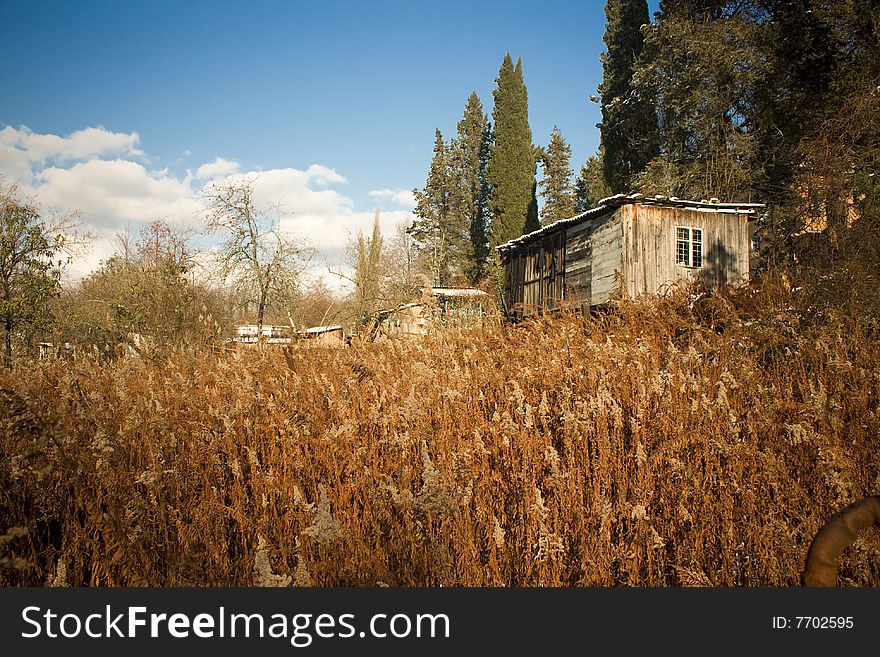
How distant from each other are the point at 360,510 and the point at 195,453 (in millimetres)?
1231

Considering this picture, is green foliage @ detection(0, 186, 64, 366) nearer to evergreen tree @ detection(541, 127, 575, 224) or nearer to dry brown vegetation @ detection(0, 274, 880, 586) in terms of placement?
dry brown vegetation @ detection(0, 274, 880, 586)

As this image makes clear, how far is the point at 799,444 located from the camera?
12.4ft

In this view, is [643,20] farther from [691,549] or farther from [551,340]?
[691,549]

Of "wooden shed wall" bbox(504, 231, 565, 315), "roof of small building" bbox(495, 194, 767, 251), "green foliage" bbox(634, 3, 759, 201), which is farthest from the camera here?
"green foliage" bbox(634, 3, 759, 201)

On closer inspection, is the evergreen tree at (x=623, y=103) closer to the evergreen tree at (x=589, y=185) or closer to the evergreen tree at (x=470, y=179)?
the evergreen tree at (x=589, y=185)

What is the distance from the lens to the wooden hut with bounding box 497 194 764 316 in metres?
16.8

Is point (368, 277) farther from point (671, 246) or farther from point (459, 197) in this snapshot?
point (459, 197)

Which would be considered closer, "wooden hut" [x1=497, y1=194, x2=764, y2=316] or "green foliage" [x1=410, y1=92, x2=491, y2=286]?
"wooden hut" [x1=497, y1=194, x2=764, y2=316]

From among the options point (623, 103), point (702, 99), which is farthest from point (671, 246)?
point (623, 103)

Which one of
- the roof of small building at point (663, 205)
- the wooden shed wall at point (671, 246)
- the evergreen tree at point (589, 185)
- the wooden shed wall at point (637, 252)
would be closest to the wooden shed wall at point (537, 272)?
the wooden shed wall at point (637, 252)

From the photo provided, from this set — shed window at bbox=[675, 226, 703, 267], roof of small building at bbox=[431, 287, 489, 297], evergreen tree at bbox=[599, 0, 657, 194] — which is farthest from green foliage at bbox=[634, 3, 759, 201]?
roof of small building at bbox=[431, 287, 489, 297]

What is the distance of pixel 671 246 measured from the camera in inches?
679

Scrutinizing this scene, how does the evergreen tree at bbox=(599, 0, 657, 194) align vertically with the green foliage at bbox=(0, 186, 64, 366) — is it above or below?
above

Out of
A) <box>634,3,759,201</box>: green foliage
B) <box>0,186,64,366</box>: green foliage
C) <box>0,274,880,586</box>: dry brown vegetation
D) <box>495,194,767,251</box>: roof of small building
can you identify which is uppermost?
<box>634,3,759,201</box>: green foliage
